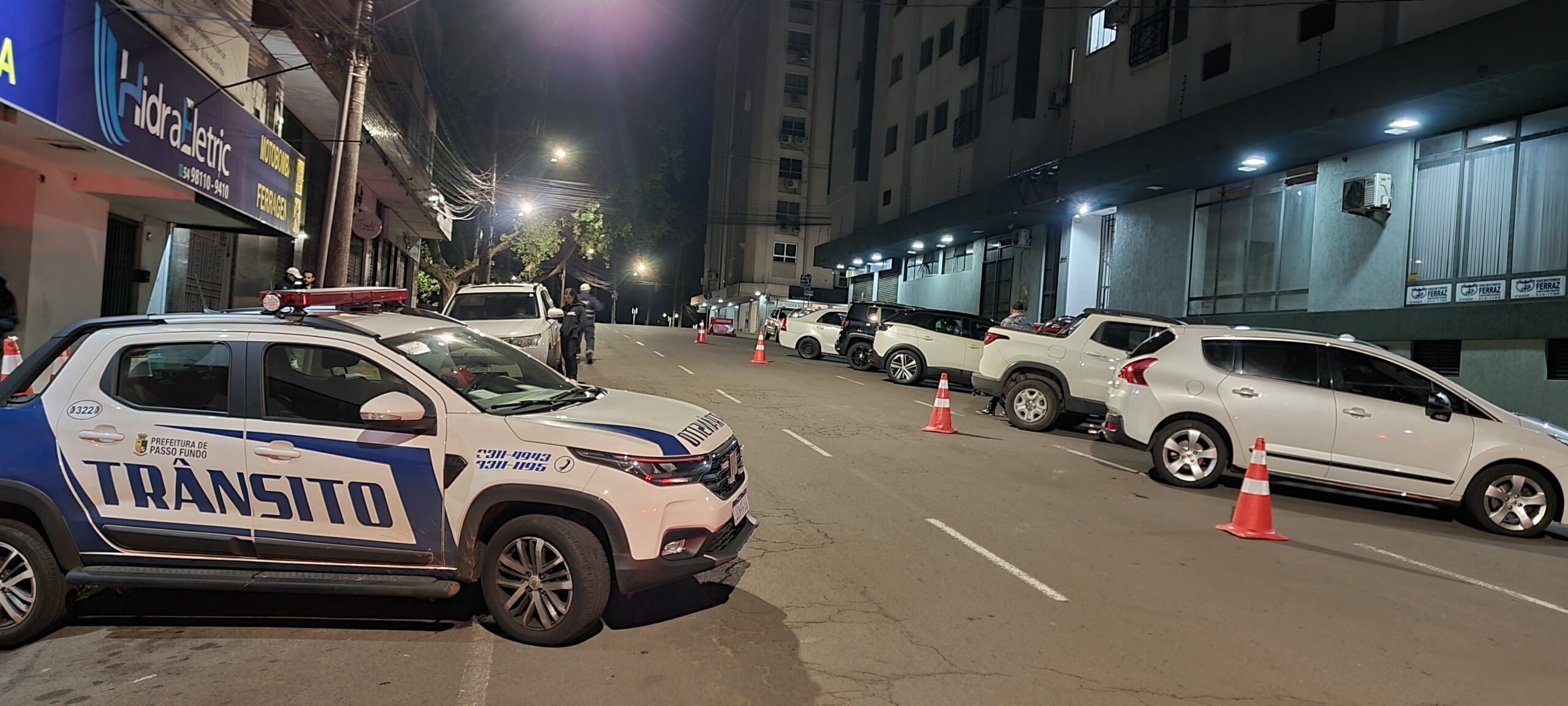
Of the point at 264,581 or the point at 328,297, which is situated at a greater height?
the point at 328,297

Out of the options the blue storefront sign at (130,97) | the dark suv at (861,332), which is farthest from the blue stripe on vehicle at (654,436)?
the dark suv at (861,332)

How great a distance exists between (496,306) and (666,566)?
1181 centimetres

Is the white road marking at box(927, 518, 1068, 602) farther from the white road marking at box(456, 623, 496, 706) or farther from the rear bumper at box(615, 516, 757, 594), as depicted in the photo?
the white road marking at box(456, 623, 496, 706)

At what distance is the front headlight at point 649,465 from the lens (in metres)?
4.62

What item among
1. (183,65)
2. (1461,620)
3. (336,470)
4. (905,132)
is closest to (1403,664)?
(1461,620)

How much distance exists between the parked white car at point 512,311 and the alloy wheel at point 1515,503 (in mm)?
12156

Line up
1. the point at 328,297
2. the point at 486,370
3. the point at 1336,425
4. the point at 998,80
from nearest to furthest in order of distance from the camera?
1. the point at 328,297
2. the point at 486,370
3. the point at 1336,425
4. the point at 998,80

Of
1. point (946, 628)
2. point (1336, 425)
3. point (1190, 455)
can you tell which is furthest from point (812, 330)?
point (946, 628)

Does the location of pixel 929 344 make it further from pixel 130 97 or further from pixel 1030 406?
pixel 130 97

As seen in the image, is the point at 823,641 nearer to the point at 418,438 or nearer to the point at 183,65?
the point at 418,438

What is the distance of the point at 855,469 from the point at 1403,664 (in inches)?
224

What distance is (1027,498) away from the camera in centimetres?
899

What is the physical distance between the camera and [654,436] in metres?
4.80

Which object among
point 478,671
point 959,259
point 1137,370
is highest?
point 959,259
